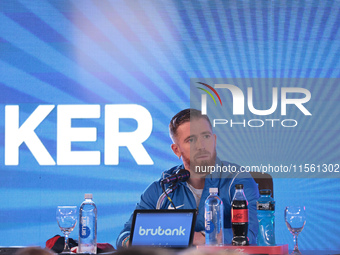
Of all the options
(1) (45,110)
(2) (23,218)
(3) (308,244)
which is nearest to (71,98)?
(1) (45,110)

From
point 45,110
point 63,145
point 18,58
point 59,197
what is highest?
point 18,58

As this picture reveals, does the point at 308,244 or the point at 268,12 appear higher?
the point at 268,12

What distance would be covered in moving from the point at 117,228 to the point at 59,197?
50cm

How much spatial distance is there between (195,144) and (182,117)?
0.81ft

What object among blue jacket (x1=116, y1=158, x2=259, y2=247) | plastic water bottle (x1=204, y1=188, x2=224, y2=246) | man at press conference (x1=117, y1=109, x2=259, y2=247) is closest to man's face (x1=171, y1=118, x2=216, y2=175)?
man at press conference (x1=117, y1=109, x2=259, y2=247)

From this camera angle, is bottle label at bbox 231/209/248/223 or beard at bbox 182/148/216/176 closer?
bottle label at bbox 231/209/248/223

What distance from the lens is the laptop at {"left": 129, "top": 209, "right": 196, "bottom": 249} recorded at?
2.06 m

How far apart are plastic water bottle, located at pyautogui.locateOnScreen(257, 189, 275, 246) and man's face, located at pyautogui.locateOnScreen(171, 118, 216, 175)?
1575 millimetres

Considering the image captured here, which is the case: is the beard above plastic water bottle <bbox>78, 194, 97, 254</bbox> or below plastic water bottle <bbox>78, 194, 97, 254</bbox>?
above

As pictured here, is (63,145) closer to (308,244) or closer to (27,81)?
(27,81)

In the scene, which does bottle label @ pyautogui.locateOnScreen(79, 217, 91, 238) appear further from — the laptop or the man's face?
the man's face

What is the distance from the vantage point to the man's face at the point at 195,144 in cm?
378

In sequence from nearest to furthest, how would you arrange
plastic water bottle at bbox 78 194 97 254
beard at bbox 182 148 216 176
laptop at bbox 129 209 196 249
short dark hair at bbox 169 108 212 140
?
laptop at bbox 129 209 196 249, plastic water bottle at bbox 78 194 97 254, beard at bbox 182 148 216 176, short dark hair at bbox 169 108 212 140

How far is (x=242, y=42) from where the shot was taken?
393 centimetres
